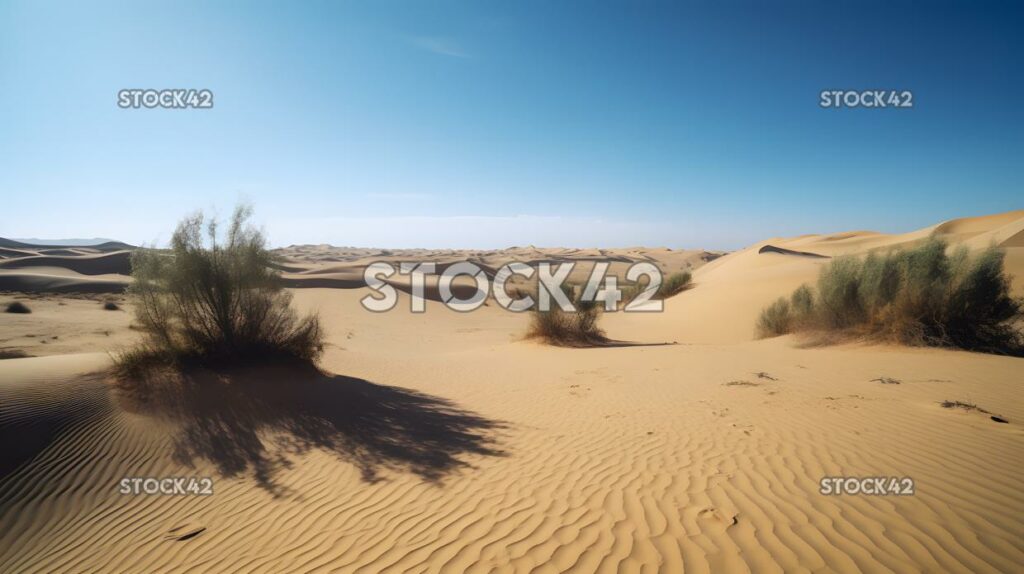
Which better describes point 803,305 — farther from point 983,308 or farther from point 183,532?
point 183,532

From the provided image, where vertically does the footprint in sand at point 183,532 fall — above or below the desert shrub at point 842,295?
below

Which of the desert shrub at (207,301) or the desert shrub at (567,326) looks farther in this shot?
the desert shrub at (567,326)

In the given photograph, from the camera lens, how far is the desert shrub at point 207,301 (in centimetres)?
712

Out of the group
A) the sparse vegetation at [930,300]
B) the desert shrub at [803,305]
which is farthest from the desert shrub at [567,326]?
the sparse vegetation at [930,300]

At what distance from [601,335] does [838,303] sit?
710 cm

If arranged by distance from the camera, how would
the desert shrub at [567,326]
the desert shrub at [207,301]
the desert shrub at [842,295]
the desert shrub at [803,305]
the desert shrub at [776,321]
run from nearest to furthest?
1. the desert shrub at [207,301]
2. the desert shrub at [842,295]
3. the desert shrub at [803,305]
4. the desert shrub at [776,321]
5. the desert shrub at [567,326]

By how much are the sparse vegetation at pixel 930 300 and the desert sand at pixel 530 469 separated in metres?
0.95

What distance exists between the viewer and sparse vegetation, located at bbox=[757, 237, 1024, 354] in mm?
9039

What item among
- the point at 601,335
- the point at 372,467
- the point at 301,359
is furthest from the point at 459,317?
the point at 372,467

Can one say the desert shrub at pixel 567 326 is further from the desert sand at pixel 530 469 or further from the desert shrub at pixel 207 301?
the desert shrub at pixel 207 301

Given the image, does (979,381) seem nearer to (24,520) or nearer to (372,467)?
(372,467)

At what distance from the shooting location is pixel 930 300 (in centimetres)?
945

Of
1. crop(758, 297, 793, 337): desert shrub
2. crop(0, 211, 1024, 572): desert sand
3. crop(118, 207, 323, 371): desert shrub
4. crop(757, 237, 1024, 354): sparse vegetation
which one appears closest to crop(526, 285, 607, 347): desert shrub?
crop(0, 211, 1024, 572): desert sand

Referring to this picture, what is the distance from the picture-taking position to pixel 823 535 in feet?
9.99
